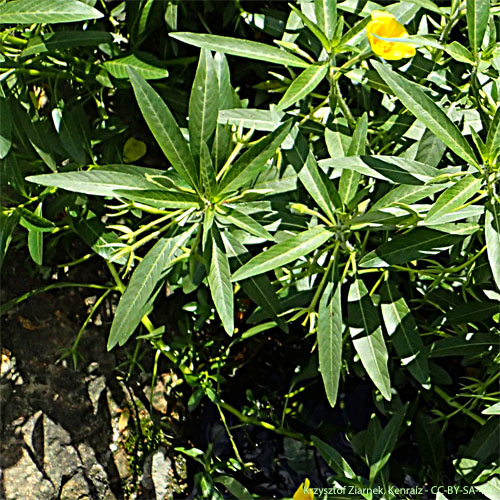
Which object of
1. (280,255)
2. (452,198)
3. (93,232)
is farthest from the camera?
(93,232)

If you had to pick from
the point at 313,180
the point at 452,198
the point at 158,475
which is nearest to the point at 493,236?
the point at 452,198

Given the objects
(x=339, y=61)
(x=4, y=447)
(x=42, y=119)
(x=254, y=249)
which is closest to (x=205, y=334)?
(x=254, y=249)

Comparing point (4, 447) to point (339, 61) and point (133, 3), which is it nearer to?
point (133, 3)

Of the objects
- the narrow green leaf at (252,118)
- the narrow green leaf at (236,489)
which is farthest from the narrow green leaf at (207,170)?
the narrow green leaf at (236,489)

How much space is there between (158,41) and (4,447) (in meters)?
1.11

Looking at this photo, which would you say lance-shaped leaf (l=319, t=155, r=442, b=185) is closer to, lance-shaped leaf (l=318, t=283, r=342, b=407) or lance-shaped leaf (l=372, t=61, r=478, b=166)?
lance-shaped leaf (l=372, t=61, r=478, b=166)

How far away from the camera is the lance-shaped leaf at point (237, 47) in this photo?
1041 mm

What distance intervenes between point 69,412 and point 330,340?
2.82ft

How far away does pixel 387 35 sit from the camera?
41.3 inches

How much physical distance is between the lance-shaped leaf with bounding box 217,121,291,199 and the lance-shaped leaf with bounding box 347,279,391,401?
1.06ft

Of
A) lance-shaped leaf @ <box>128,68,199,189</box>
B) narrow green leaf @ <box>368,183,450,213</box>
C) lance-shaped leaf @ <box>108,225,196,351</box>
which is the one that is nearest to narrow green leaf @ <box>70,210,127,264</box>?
lance-shaped leaf @ <box>108,225,196,351</box>

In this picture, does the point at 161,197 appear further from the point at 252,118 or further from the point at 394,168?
the point at 394,168

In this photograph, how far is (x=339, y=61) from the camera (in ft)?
4.17

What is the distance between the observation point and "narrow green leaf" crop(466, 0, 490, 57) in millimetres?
1006
